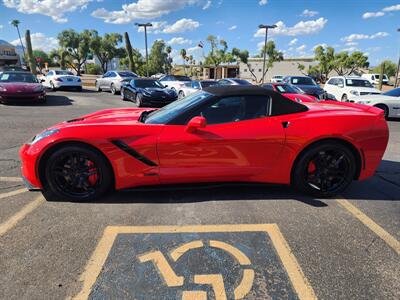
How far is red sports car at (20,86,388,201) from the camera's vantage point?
10.7ft

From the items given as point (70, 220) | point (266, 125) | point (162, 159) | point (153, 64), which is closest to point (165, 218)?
point (162, 159)

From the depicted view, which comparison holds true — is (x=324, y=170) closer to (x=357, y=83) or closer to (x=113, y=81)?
(x=357, y=83)

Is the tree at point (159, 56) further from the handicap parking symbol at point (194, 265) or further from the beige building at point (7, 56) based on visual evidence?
the handicap parking symbol at point (194, 265)

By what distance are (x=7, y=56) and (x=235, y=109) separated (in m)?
96.1

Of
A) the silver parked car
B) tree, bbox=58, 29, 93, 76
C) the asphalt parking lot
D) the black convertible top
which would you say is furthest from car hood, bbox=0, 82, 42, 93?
tree, bbox=58, 29, 93, 76

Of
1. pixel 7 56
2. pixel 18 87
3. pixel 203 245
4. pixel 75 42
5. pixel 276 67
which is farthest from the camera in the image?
pixel 7 56

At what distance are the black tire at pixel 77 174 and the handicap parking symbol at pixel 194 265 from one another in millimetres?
701

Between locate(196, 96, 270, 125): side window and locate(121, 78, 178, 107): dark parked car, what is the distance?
9.63m

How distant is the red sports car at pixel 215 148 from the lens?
325cm

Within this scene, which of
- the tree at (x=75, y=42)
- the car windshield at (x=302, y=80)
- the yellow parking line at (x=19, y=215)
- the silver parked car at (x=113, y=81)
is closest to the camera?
the yellow parking line at (x=19, y=215)

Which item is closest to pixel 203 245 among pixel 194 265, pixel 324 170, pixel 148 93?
pixel 194 265

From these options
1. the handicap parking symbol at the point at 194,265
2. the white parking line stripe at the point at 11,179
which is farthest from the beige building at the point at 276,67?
the handicap parking symbol at the point at 194,265

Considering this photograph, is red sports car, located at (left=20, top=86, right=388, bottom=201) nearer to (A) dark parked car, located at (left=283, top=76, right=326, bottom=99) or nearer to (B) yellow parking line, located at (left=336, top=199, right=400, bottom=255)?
(B) yellow parking line, located at (left=336, top=199, right=400, bottom=255)

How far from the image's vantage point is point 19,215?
3111mm
